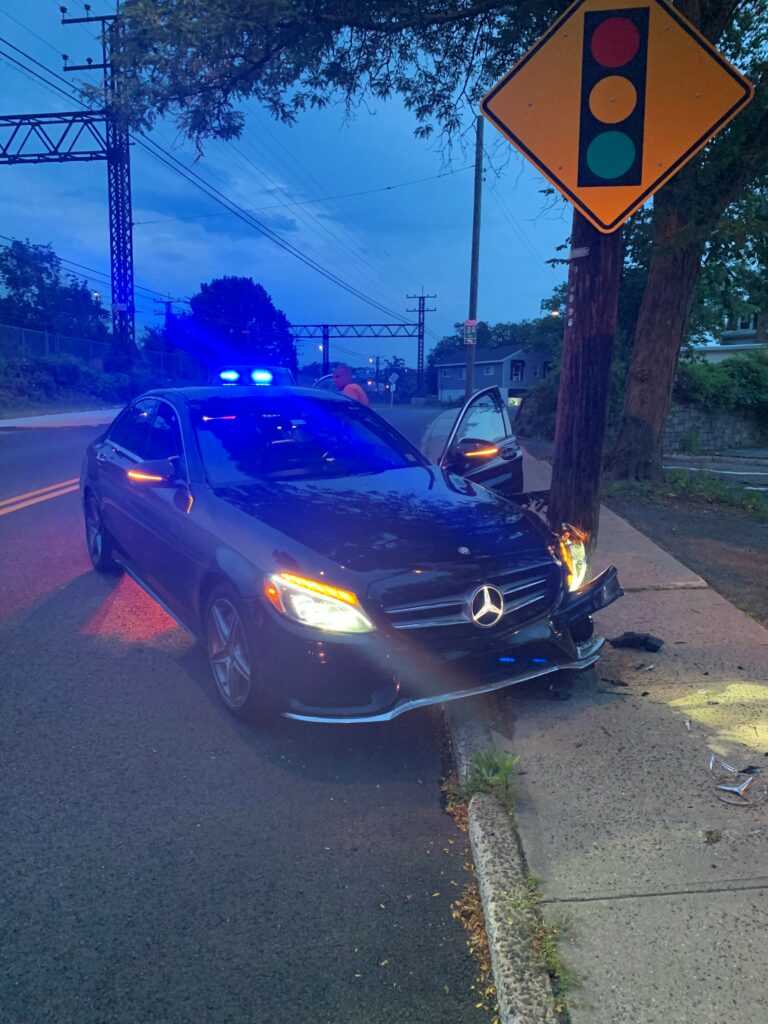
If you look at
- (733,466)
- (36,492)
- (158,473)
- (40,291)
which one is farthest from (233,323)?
(158,473)

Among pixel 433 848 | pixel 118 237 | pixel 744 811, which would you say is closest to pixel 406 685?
pixel 433 848

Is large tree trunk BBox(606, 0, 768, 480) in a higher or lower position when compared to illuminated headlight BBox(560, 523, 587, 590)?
higher

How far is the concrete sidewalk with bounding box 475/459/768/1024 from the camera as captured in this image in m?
2.19

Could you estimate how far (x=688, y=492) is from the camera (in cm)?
1022

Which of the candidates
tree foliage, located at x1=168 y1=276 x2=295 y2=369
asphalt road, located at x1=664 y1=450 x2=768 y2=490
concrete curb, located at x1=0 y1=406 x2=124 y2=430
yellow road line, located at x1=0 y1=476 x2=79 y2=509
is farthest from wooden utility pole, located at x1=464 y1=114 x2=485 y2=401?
tree foliage, located at x1=168 y1=276 x2=295 y2=369

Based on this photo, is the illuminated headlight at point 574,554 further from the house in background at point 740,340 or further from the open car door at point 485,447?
the house in background at point 740,340

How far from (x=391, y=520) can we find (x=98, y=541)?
11.8 ft

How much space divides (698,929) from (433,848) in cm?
97

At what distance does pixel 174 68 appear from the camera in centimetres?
784

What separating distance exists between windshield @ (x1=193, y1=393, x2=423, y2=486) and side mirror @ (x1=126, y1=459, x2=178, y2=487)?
8.2 inches

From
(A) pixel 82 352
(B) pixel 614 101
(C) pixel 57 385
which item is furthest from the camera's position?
(A) pixel 82 352

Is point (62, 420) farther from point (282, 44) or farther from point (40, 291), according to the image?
point (40, 291)

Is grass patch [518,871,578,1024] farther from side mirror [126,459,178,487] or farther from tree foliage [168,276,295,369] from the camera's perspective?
tree foliage [168,276,295,369]

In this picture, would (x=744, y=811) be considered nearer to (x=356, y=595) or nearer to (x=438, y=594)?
(x=438, y=594)
